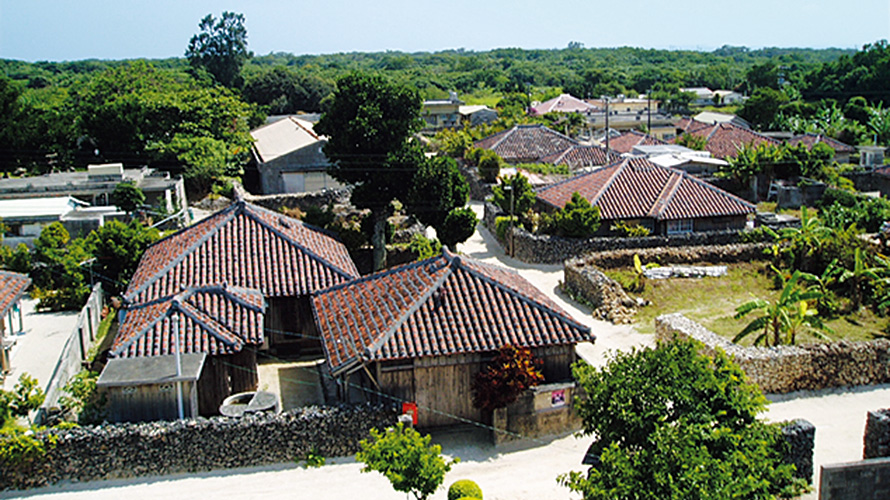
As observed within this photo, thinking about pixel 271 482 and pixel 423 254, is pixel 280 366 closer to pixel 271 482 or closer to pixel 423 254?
pixel 271 482

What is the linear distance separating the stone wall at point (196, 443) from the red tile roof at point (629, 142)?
4588 centimetres

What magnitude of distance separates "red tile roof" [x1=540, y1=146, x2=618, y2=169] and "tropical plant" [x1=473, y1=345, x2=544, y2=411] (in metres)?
36.8

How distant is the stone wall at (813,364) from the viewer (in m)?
21.1

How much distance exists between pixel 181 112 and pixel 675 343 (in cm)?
4468

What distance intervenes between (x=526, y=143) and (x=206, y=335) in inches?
1635

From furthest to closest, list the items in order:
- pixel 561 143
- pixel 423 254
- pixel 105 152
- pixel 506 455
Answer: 1. pixel 561 143
2. pixel 105 152
3. pixel 423 254
4. pixel 506 455

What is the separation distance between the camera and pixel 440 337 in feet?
60.6

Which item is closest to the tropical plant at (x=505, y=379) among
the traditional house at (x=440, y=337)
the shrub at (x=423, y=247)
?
the traditional house at (x=440, y=337)

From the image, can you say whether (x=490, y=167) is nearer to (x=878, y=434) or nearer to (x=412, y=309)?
(x=412, y=309)

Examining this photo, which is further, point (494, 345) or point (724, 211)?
point (724, 211)

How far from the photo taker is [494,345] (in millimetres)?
18469

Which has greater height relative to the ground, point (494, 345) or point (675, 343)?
point (675, 343)

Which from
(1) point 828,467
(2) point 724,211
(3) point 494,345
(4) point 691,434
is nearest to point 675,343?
(4) point 691,434

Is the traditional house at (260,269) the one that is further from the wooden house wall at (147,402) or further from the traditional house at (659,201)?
the traditional house at (659,201)
